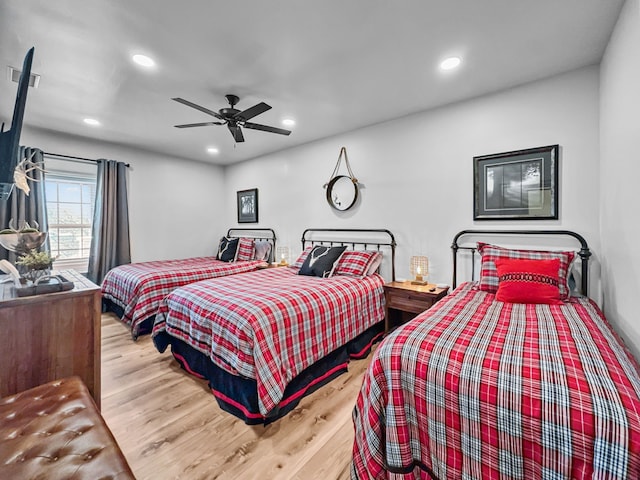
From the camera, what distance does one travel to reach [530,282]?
6.47 ft

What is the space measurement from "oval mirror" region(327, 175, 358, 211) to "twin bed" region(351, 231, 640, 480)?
7.82ft

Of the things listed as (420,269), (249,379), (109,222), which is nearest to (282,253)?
A: (420,269)

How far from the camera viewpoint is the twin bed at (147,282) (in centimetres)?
312

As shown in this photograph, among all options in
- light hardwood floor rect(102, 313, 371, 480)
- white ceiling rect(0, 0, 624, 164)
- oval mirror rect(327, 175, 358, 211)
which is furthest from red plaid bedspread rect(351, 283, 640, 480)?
oval mirror rect(327, 175, 358, 211)

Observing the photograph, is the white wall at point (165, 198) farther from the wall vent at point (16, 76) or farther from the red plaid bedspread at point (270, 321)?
the red plaid bedspread at point (270, 321)

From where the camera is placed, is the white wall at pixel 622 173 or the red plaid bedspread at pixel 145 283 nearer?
the white wall at pixel 622 173

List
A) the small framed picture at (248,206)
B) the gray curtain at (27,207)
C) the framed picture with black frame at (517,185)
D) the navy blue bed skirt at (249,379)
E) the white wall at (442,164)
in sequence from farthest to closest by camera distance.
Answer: the small framed picture at (248,206), the gray curtain at (27,207), the framed picture with black frame at (517,185), the white wall at (442,164), the navy blue bed skirt at (249,379)

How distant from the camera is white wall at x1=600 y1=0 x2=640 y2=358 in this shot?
1.46 m

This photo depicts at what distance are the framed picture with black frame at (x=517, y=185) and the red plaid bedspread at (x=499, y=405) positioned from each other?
1.31 meters

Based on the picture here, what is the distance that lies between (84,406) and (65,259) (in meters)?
3.86

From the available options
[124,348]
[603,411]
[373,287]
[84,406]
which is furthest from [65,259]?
[603,411]

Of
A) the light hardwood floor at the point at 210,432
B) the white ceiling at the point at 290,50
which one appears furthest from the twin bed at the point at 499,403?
the white ceiling at the point at 290,50

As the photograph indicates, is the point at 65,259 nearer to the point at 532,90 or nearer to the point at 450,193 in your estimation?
the point at 450,193

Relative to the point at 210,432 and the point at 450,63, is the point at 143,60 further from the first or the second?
the point at 210,432
